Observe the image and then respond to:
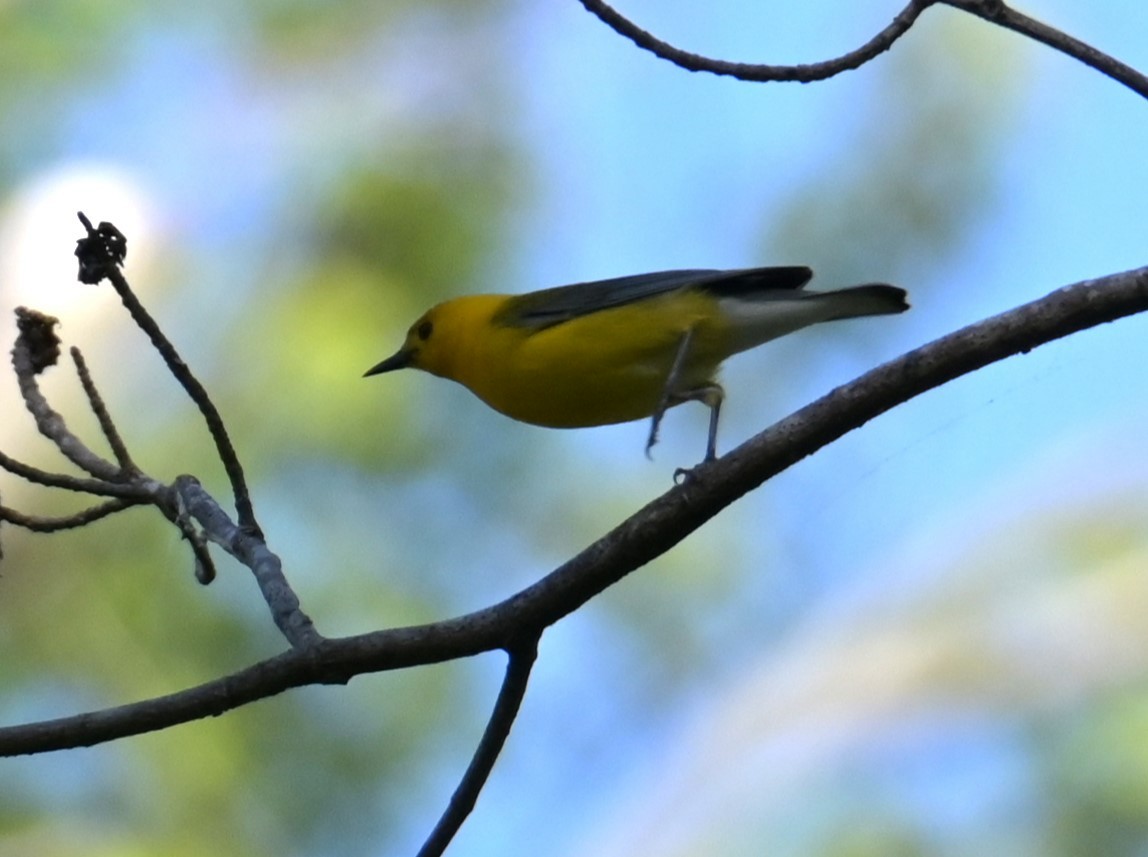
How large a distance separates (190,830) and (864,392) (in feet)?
16.6

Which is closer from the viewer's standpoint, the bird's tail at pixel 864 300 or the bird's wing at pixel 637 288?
the bird's tail at pixel 864 300

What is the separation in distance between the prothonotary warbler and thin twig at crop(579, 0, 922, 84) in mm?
922

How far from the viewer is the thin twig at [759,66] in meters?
3.09

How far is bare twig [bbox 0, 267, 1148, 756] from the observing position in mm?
2736

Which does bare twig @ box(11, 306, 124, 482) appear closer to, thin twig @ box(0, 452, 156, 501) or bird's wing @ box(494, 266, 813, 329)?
thin twig @ box(0, 452, 156, 501)

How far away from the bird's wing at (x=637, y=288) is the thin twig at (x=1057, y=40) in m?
1.10

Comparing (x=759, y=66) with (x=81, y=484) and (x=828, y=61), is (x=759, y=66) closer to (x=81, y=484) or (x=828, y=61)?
(x=828, y=61)

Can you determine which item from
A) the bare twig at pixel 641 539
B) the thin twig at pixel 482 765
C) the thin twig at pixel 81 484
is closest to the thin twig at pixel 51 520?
the thin twig at pixel 81 484

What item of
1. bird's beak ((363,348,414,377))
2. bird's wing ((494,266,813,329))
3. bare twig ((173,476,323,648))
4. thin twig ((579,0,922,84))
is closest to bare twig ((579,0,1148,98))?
thin twig ((579,0,922,84))

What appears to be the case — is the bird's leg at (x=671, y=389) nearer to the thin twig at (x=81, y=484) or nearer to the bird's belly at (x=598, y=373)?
the bird's belly at (x=598, y=373)

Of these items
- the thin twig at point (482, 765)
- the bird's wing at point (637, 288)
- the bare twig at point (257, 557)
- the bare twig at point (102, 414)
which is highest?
the bird's wing at point (637, 288)

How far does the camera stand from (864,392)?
2855mm

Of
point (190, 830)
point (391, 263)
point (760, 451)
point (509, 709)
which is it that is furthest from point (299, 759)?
point (760, 451)

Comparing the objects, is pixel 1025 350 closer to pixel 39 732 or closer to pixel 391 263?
pixel 39 732
